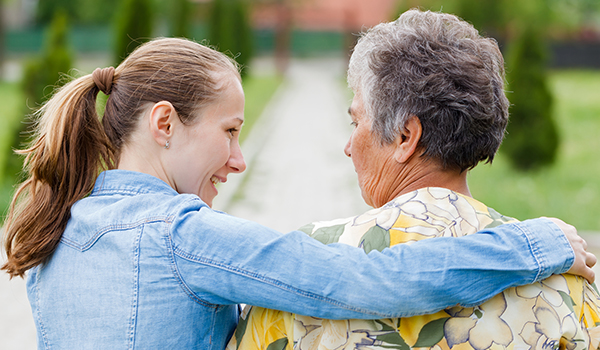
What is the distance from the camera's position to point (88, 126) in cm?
182

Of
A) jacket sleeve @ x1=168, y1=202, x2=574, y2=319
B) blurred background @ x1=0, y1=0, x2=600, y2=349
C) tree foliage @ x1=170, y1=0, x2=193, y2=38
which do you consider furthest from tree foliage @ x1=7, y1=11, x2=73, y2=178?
tree foliage @ x1=170, y1=0, x2=193, y2=38

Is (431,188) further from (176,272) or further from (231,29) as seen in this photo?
(231,29)

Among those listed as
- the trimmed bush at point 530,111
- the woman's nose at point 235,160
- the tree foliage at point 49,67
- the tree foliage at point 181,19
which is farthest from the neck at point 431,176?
the tree foliage at point 181,19

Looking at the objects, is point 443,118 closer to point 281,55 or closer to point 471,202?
point 471,202

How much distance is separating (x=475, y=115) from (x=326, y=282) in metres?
0.66


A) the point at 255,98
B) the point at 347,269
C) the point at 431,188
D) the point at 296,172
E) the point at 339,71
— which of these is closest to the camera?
the point at 347,269

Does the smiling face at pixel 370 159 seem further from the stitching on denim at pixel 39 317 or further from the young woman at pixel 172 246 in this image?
the stitching on denim at pixel 39 317

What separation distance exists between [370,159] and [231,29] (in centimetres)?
2761

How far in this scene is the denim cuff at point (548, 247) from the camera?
1.50 m

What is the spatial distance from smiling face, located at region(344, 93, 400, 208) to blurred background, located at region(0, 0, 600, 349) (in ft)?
1.37

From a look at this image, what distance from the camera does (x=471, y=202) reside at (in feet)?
5.48

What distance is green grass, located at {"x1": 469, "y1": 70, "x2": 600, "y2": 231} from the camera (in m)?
7.82

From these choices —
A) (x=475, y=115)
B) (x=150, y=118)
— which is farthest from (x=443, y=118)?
(x=150, y=118)

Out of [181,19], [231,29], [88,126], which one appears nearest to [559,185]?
[88,126]
